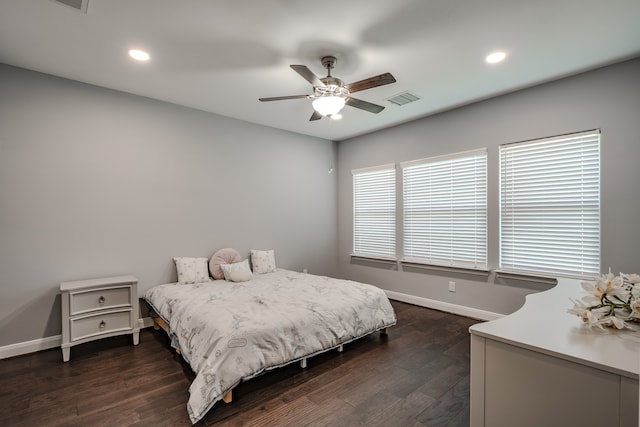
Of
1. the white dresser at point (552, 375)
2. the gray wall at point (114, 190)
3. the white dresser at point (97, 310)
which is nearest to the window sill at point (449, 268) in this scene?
the gray wall at point (114, 190)

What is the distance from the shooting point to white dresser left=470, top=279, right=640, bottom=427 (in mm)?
949

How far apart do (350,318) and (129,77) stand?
10.9 ft

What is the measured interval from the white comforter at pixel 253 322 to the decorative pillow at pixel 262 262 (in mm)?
595

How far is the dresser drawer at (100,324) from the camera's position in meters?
2.84

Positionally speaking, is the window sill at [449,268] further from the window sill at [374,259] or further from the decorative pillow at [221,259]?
the decorative pillow at [221,259]

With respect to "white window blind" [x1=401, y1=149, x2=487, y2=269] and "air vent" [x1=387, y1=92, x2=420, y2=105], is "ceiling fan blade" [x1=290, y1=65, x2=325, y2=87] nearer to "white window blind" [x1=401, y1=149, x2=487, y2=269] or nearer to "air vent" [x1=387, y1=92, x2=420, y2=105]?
"air vent" [x1=387, y1=92, x2=420, y2=105]

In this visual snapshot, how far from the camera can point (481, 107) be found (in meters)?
3.87

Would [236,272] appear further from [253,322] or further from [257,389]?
[257,389]

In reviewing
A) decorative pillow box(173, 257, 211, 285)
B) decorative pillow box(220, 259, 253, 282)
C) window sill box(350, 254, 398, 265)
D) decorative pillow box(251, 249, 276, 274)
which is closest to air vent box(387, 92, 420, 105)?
window sill box(350, 254, 398, 265)

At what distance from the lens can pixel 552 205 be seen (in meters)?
3.31

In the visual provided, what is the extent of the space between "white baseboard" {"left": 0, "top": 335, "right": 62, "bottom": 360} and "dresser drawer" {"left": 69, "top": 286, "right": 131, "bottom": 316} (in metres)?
0.60

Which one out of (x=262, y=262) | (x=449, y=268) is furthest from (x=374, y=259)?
(x=262, y=262)

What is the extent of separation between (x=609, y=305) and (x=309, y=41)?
2.55 meters

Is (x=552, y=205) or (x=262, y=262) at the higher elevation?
(x=552, y=205)
